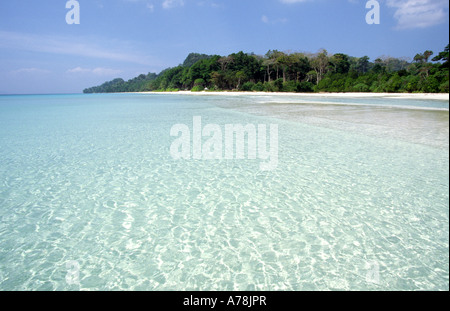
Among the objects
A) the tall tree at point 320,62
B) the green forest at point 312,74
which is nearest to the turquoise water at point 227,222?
the green forest at point 312,74

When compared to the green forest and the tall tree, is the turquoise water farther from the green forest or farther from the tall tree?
the tall tree

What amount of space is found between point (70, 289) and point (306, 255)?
243cm

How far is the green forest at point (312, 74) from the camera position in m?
29.1

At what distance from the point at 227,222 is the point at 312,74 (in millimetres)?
53625

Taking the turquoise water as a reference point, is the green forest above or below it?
above

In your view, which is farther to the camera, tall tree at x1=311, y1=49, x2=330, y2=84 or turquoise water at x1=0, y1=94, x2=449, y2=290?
tall tree at x1=311, y1=49, x2=330, y2=84

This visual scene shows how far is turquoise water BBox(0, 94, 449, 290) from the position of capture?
2.63m

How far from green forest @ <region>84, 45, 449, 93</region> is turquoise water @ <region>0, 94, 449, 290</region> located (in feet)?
93.2

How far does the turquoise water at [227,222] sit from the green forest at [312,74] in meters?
28.4

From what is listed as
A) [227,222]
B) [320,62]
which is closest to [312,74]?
[320,62]

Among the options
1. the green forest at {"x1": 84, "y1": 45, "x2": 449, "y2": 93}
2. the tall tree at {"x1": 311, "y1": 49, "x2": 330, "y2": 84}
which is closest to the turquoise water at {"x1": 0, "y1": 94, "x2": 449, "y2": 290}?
the green forest at {"x1": 84, "y1": 45, "x2": 449, "y2": 93}

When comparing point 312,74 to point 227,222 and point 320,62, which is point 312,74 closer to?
point 320,62

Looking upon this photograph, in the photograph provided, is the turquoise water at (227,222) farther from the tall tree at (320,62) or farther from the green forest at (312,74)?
the tall tree at (320,62)
